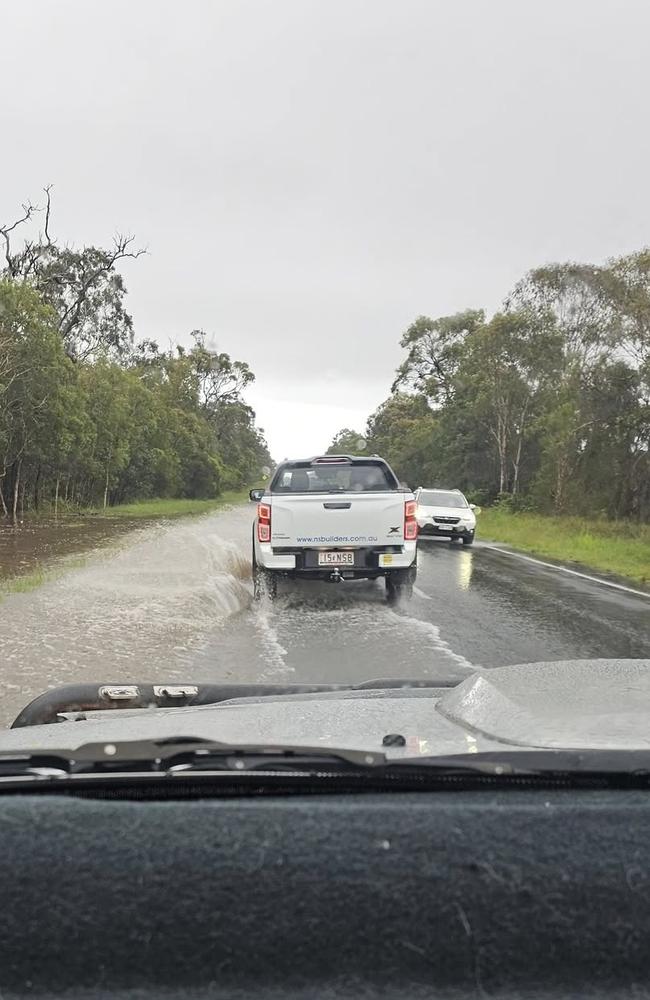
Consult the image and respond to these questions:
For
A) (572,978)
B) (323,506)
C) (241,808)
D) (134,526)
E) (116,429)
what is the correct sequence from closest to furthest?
(572,978)
(241,808)
(323,506)
(134,526)
(116,429)

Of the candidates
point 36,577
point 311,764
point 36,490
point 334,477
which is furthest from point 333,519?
point 36,490

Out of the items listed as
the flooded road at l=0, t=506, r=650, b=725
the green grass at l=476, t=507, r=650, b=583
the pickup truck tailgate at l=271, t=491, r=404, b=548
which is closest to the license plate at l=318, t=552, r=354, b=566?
the pickup truck tailgate at l=271, t=491, r=404, b=548

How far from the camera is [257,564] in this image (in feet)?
38.2

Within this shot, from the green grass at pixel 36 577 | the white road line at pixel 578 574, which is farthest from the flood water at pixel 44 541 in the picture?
the white road line at pixel 578 574

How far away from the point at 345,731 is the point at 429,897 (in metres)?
0.65

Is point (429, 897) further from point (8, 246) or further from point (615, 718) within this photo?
point (8, 246)

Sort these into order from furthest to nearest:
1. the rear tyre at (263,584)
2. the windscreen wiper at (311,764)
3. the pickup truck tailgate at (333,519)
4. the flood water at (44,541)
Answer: the flood water at (44,541) < the rear tyre at (263,584) < the pickup truck tailgate at (333,519) < the windscreen wiper at (311,764)

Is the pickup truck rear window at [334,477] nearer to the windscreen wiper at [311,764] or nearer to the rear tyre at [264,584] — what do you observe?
the rear tyre at [264,584]

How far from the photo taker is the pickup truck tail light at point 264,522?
10375mm

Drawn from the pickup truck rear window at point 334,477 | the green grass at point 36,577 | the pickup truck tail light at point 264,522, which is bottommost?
the green grass at point 36,577

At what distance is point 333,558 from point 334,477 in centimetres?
155


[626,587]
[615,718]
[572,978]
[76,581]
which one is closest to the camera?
[572,978]

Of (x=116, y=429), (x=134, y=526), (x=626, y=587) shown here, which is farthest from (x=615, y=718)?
(x=116, y=429)

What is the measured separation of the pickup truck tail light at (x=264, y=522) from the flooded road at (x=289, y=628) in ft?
2.94
